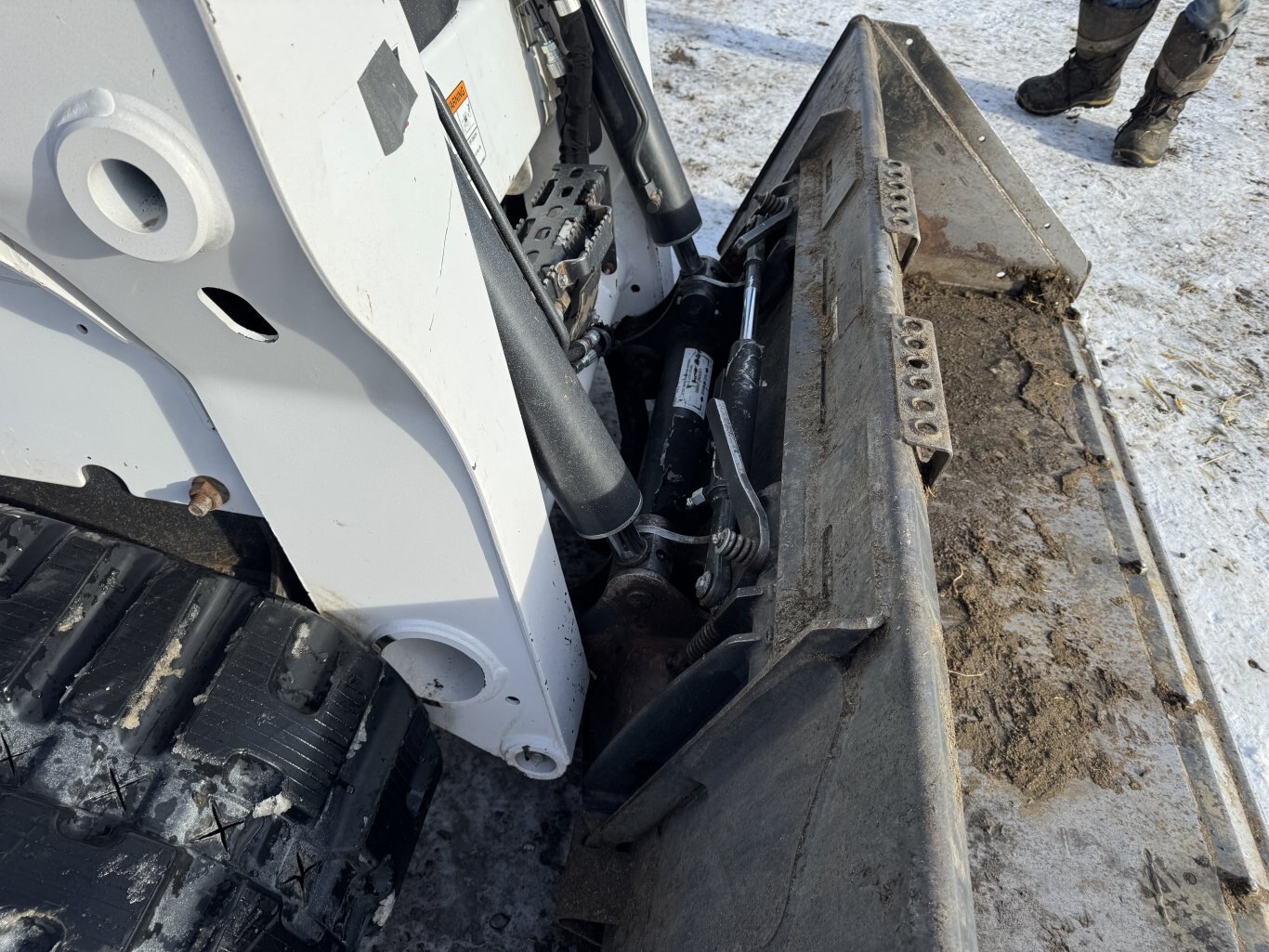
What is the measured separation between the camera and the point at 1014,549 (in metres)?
1.45

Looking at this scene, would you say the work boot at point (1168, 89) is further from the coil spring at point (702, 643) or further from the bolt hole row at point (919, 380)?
the coil spring at point (702, 643)

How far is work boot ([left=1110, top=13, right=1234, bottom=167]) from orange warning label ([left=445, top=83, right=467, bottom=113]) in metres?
2.78

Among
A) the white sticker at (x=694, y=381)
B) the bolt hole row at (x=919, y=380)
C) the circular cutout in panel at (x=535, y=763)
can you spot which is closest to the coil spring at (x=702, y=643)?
the circular cutout in panel at (x=535, y=763)

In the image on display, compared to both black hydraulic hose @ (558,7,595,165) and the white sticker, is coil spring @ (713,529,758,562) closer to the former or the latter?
the white sticker

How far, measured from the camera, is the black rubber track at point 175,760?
81 centimetres

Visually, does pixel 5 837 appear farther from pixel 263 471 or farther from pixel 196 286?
pixel 196 286

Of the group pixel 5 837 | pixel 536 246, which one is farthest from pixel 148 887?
pixel 536 246

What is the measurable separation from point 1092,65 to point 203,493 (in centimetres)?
352

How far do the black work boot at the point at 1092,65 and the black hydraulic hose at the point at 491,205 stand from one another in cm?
295

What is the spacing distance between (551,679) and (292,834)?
1.36 feet

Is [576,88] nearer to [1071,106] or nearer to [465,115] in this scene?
[465,115]

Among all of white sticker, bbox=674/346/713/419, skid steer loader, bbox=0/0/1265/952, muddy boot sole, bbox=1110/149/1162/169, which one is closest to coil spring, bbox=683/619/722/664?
skid steer loader, bbox=0/0/1265/952

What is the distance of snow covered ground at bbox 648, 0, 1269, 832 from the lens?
6.17 ft

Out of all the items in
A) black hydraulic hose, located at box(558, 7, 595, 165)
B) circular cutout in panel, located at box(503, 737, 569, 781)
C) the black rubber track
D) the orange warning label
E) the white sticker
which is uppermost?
the orange warning label
